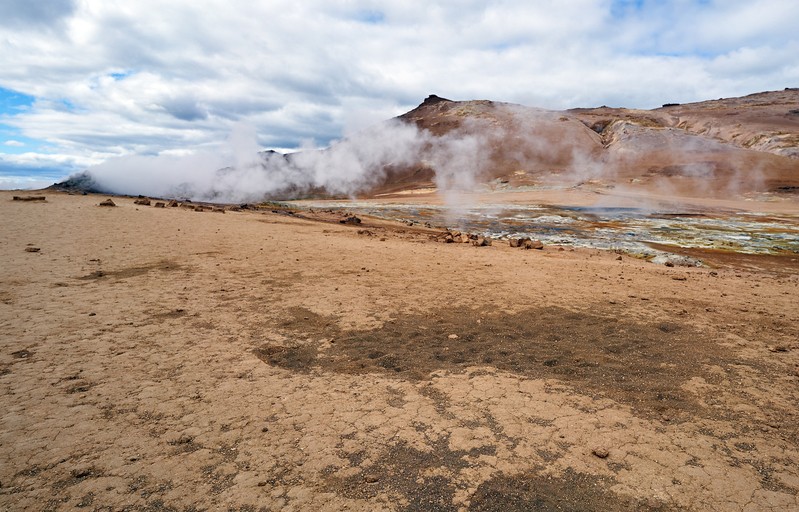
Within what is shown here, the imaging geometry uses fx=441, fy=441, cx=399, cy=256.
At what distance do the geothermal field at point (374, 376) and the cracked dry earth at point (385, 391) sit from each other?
0.03 meters

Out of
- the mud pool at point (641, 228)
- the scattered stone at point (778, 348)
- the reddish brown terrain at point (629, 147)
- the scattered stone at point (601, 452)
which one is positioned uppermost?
the reddish brown terrain at point (629, 147)

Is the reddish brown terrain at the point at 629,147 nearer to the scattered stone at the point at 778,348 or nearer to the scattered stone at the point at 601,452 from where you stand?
the scattered stone at the point at 778,348

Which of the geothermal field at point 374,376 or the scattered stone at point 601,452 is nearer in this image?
the geothermal field at point 374,376

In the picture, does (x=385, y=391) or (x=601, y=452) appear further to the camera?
(x=385, y=391)

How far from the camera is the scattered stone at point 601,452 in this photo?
3922 millimetres

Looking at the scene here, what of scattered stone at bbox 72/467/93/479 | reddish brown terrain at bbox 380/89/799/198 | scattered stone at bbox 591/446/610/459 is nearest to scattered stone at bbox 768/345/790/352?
scattered stone at bbox 591/446/610/459

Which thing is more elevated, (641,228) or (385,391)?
(385,391)

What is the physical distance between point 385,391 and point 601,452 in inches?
90.4

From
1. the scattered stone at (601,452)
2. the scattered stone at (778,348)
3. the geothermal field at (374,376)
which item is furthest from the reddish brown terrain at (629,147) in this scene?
the scattered stone at (601,452)

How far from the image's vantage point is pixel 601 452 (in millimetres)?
3947

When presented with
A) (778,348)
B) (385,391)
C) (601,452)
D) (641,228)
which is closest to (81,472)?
(385,391)

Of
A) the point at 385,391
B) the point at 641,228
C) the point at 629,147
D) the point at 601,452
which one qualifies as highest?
the point at 629,147

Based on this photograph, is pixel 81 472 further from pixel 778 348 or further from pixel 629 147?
pixel 629 147

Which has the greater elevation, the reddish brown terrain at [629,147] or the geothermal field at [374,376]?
the reddish brown terrain at [629,147]
